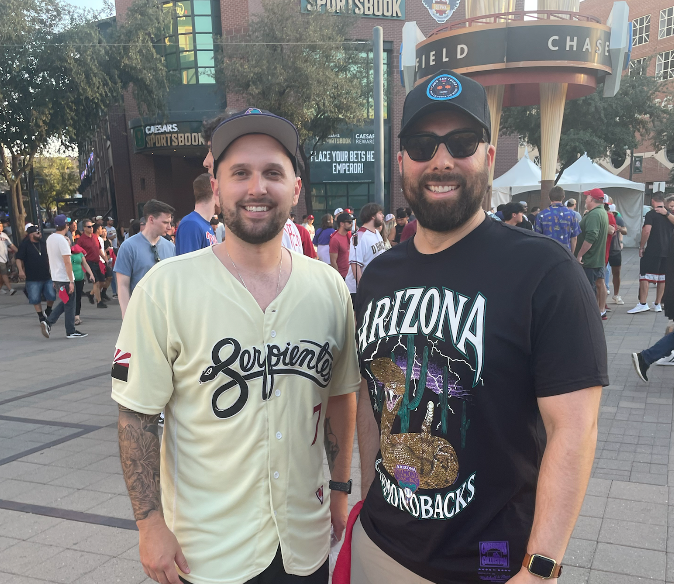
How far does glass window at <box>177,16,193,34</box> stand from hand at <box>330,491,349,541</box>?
29.5 metres

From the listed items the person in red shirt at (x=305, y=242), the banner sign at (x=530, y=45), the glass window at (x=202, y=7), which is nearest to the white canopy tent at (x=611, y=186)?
the banner sign at (x=530, y=45)

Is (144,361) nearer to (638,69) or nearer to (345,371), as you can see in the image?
(345,371)

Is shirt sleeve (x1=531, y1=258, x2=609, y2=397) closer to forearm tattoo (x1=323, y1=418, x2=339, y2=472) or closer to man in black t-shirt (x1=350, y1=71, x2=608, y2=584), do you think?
man in black t-shirt (x1=350, y1=71, x2=608, y2=584)

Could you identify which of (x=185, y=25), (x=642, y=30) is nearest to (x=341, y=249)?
(x=185, y=25)

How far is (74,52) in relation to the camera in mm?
17234

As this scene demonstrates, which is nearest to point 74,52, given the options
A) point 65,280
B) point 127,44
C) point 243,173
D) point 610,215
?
point 127,44

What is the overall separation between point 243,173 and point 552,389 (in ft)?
3.76

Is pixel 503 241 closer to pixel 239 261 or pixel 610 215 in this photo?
pixel 239 261

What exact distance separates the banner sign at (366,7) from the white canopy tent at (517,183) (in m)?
11.2

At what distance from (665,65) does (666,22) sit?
370cm

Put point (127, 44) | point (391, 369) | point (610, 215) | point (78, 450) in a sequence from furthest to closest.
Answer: point (127, 44), point (610, 215), point (78, 450), point (391, 369)

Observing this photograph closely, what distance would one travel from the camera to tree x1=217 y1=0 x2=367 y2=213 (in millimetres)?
21641

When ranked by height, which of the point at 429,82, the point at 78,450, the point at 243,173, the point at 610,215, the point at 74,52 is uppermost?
the point at 74,52

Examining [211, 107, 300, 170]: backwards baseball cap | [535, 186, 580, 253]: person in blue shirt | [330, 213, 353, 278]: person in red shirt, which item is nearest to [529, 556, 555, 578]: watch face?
[211, 107, 300, 170]: backwards baseball cap
